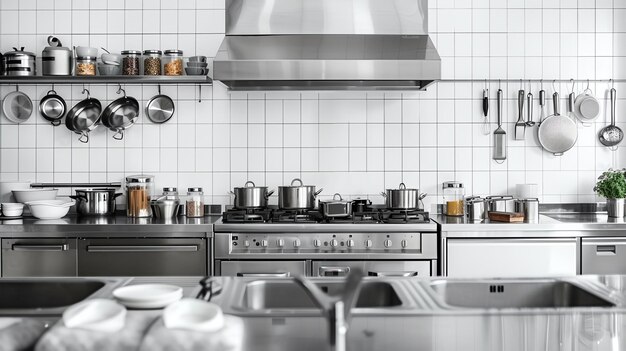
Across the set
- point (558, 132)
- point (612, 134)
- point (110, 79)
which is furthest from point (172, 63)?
point (612, 134)

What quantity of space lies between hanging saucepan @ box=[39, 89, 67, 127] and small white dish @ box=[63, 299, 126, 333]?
10.6ft

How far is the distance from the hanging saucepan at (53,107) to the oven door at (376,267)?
2114 millimetres

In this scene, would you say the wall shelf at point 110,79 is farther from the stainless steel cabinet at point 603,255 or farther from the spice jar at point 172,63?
the stainless steel cabinet at point 603,255

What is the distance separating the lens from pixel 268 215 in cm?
393

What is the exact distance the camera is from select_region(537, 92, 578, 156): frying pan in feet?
14.5

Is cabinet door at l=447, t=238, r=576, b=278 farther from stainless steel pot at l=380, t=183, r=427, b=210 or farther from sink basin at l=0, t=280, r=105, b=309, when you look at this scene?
sink basin at l=0, t=280, r=105, b=309

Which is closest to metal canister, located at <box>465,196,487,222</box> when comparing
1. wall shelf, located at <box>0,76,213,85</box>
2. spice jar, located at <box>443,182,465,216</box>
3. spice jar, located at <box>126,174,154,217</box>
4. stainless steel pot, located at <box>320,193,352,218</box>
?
spice jar, located at <box>443,182,465,216</box>

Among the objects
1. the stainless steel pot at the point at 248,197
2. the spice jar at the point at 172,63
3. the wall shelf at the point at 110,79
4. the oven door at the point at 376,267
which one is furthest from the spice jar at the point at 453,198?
the spice jar at the point at 172,63

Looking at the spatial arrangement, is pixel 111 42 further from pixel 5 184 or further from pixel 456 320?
pixel 456 320

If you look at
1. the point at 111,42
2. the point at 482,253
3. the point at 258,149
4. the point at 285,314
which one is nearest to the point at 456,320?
the point at 285,314

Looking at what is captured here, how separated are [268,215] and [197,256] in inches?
19.9

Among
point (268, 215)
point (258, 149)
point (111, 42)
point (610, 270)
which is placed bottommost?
point (610, 270)

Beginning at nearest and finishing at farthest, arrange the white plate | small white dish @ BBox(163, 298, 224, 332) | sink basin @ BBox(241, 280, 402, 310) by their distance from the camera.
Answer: small white dish @ BBox(163, 298, 224, 332)
the white plate
sink basin @ BBox(241, 280, 402, 310)

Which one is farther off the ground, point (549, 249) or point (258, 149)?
point (258, 149)
